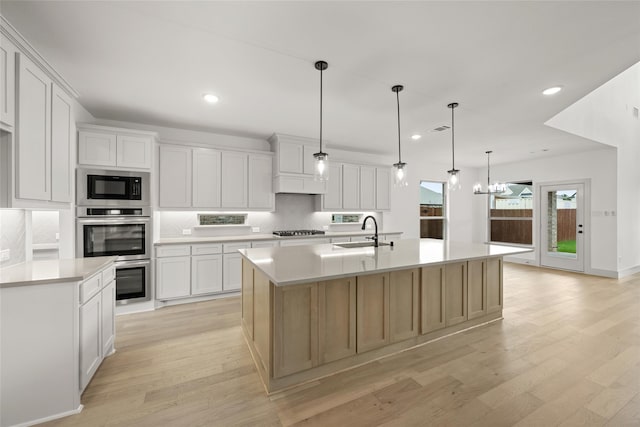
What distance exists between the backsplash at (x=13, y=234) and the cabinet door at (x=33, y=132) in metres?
0.31

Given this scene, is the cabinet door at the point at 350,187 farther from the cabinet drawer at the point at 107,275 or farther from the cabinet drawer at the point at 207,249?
the cabinet drawer at the point at 107,275

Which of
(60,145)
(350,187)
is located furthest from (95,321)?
(350,187)

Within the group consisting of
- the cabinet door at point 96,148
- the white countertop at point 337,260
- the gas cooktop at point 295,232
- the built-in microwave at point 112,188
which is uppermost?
the cabinet door at point 96,148

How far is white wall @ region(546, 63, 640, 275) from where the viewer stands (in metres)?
4.83

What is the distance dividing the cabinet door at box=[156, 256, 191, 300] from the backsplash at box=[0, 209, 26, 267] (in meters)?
1.46

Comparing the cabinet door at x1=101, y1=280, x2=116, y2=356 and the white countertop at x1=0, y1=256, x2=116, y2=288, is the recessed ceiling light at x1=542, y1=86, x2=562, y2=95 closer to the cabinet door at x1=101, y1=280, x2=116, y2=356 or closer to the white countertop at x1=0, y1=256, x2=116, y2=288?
the white countertop at x1=0, y1=256, x2=116, y2=288

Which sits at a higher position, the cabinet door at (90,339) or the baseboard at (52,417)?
the cabinet door at (90,339)

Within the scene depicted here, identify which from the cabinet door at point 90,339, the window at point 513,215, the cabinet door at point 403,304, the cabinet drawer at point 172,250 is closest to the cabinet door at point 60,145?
the cabinet door at point 90,339

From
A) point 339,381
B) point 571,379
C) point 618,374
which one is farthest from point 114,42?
point 618,374

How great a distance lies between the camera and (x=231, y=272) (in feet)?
13.6

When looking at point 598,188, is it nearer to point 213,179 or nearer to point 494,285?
point 494,285

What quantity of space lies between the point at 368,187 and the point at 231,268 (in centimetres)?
317

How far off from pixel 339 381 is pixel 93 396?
1800mm

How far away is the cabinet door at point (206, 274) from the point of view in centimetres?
391
